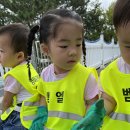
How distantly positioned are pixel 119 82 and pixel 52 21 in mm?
525

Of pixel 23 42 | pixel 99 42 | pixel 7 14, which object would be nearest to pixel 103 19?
pixel 7 14

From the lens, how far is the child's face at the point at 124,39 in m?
1.51

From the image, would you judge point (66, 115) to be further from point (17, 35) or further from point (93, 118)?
point (17, 35)

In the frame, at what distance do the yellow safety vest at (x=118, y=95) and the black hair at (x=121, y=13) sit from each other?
26 centimetres

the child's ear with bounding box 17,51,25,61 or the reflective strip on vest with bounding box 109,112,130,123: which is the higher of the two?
the child's ear with bounding box 17,51,25,61

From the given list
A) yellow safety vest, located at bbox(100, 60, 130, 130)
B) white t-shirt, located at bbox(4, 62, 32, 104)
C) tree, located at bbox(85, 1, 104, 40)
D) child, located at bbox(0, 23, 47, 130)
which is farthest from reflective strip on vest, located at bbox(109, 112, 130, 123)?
tree, located at bbox(85, 1, 104, 40)

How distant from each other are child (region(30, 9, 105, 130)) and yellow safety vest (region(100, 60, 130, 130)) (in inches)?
5.7

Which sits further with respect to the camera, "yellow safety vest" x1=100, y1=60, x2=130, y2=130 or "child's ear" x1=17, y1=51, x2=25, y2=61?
"child's ear" x1=17, y1=51, x2=25, y2=61

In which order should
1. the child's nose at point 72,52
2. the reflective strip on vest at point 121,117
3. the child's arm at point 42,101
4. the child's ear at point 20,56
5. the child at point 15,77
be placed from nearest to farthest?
the reflective strip on vest at point 121,117 < the child's nose at point 72,52 < the child's arm at point 42,101 < the child at point 15,77 < the child's ear at point 20,56

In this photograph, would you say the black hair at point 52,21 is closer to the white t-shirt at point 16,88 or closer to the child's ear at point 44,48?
the child's ear at point 44,48

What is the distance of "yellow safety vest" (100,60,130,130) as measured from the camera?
167 centimetres

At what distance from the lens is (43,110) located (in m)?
2.07

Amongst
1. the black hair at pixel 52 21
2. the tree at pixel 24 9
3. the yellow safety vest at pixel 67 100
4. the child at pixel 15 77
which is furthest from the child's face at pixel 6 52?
the tree at pixel 24 9

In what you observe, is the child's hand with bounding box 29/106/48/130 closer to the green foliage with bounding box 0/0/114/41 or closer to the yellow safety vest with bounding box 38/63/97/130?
the yellow safety vest with bounding box 38/63/97/130
